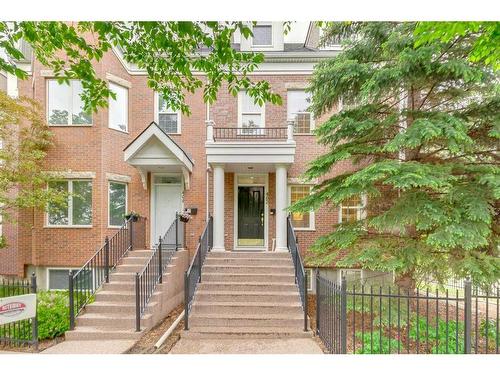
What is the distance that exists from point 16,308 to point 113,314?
1.75 meters

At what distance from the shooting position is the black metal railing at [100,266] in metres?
5.50

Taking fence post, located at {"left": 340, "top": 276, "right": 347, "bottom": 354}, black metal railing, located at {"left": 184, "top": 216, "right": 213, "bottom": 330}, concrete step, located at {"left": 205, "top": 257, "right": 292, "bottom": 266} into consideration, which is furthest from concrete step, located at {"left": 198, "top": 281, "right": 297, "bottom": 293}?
fence post, located at {"left": 340, "top": 276, "right": 347, "bottom": 354}

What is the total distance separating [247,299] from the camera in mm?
5789

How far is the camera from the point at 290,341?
15.8 ft

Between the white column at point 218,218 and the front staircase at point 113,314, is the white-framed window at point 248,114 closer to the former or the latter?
the white column at point 218,218

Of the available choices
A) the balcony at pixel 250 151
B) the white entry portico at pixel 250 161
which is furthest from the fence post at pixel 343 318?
the balcony at pixel 250 151

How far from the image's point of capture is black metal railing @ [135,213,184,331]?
5.17 meters

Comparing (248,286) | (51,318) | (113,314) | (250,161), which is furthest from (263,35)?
(51,318)

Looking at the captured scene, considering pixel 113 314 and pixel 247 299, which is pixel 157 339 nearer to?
pixel 113 314

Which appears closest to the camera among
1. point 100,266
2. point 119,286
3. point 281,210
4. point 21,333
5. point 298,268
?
point 21,333

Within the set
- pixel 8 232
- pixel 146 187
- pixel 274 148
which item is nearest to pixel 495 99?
pixel 274 148

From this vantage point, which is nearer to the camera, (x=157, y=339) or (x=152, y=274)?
(x=157, y=339)

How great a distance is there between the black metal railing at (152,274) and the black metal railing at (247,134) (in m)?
2.63

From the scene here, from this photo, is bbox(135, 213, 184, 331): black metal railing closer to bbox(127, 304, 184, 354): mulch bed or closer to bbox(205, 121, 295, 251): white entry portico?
bbox(127, 304, 184, 354): mulch bed
